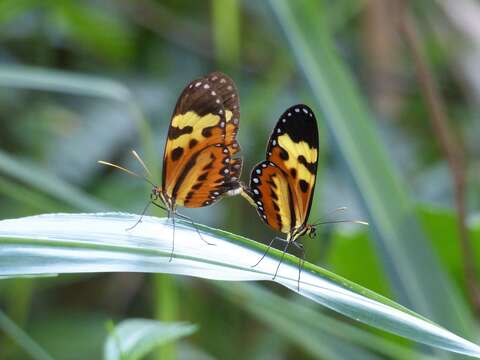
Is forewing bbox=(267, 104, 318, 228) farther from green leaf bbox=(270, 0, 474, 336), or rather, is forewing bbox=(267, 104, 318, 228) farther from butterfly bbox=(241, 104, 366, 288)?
green leaf bbox=(270, 0, 474, 336)

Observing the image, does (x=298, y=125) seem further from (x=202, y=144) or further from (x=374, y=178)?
(x=374, y=178)

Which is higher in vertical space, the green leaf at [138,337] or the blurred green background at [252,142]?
the blurred green background at [252,142]

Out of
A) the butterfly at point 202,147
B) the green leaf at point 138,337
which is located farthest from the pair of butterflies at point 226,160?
the green leaf at point 138,337

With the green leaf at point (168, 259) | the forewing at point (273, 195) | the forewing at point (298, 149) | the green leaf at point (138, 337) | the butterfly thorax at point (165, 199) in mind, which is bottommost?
the green leaf at point (138, 337)

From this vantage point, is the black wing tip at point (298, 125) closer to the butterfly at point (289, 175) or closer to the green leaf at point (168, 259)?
the butterfly at point (289, 175)

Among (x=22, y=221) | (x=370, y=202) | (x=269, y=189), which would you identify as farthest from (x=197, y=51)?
(x=22, y=221)

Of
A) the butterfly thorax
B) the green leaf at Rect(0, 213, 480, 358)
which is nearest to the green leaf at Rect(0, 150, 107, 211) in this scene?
the butterfly thorax

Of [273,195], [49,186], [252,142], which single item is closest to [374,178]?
[273,195]
